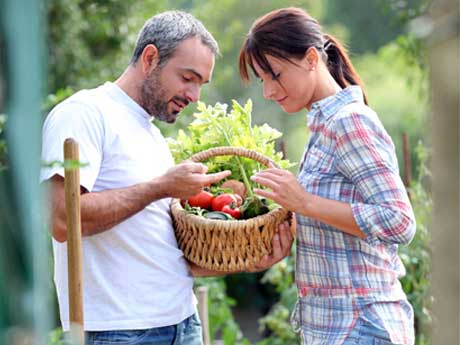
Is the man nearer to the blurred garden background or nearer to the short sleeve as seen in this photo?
the short sleeve

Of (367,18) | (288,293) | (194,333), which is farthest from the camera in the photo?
(367,18)

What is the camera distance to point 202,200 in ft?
10.2

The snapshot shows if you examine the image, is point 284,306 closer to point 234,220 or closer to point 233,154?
point 233,154

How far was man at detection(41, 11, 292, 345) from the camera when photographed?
2.87 meters

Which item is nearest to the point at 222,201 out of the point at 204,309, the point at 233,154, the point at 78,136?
the point at 233,154

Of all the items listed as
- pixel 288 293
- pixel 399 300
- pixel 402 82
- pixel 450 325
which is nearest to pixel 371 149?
pixel 399 300

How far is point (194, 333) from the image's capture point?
10.5 feet

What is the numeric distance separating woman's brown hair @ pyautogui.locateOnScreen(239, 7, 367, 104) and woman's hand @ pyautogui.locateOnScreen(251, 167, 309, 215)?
36 cm

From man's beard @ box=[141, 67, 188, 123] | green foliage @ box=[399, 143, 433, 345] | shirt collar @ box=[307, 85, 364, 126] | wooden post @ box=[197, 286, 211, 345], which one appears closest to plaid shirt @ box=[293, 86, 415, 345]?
shirt collar @ box=[307, 85, 364, 126]

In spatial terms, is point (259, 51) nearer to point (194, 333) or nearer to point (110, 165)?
point (110, 165)

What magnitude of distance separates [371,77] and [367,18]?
26.3ft

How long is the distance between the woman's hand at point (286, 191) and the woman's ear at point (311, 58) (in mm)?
362

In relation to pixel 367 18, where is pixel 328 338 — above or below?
below

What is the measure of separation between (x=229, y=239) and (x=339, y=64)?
71cm
